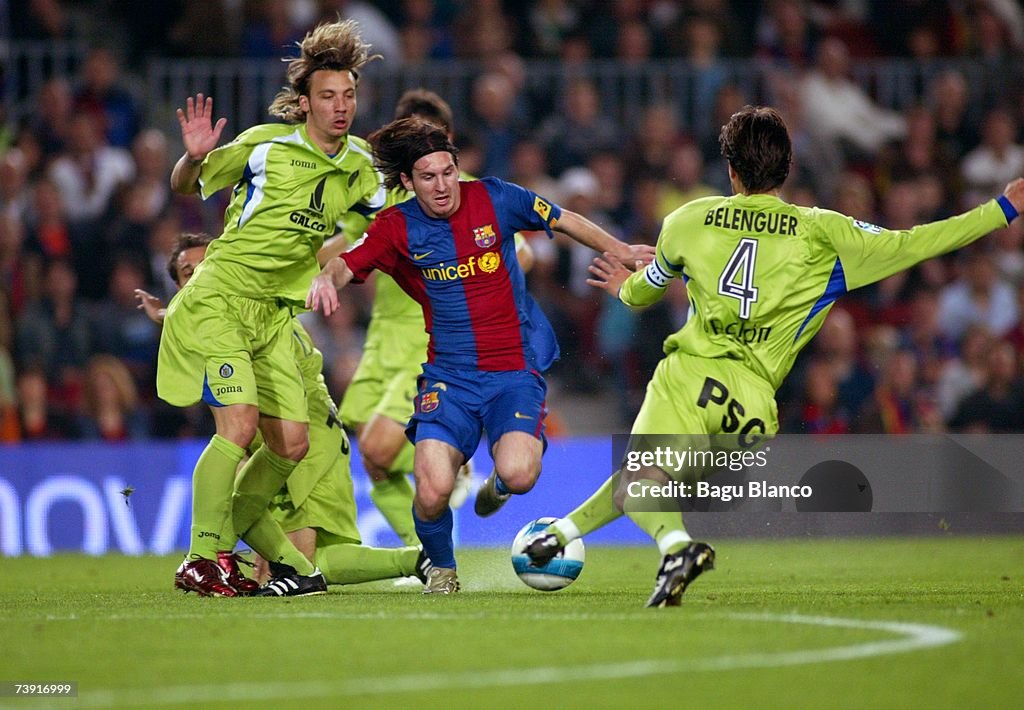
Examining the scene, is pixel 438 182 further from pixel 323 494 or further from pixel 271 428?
pixel 323 494

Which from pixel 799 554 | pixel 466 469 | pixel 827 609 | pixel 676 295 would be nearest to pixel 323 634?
pixel 827 609

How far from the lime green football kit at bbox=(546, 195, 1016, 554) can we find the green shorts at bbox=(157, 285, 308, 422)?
6.38 ft

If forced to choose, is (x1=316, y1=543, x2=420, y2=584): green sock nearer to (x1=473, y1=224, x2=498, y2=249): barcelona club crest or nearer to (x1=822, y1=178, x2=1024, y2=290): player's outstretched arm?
(x1=473, y1=224, x2=498, y2=249): barcelona club crest

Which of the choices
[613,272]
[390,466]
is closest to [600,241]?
[613,272]

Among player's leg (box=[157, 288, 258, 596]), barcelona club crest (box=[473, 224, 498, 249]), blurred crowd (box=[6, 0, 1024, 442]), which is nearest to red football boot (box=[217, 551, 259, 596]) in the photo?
player's leg (box=[157, 288, 258, 596])

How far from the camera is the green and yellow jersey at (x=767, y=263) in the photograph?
6727 mm

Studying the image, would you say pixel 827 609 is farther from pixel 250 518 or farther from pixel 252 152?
pixel 252 152

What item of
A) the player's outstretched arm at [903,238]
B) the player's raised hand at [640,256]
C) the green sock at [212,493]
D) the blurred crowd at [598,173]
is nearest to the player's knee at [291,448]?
the green sock at [212,493]

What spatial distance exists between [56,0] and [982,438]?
9599 mm

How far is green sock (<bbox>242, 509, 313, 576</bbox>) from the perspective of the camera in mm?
7773

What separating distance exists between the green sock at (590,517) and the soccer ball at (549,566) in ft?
0.43

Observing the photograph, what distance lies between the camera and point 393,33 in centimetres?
1555

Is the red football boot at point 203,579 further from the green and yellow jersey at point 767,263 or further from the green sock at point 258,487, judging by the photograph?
the green and yellow jersey at point 767,263

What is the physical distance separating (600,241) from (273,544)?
219 cm
